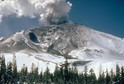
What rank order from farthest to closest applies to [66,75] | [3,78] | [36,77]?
[36,77]
[3,78]
[66,75]

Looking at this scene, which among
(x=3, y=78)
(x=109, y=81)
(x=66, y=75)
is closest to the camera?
(x=66, y=75)

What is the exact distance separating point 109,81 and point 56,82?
2979cm

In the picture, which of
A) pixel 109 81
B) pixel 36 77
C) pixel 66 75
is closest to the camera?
pixel 66 75

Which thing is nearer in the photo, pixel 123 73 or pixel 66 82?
pixel 66 82

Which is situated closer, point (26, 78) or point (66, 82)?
point (66, 82)

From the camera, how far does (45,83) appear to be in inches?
4626

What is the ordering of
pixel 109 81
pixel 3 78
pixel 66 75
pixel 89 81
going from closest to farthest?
pixel 66 75 → pixel 3 78 → pixel 109 81 → pixel 89 81

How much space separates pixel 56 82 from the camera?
11606cm

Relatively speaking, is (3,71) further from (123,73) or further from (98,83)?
(98,83)

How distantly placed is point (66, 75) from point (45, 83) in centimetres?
4704

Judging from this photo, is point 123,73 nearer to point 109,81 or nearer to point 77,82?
point 109,81

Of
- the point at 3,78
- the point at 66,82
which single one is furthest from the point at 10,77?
the point at 66,82

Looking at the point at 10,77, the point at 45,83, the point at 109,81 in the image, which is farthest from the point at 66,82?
the point at 45,83

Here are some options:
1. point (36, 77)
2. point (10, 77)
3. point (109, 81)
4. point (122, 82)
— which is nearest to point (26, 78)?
point (36, 77)
